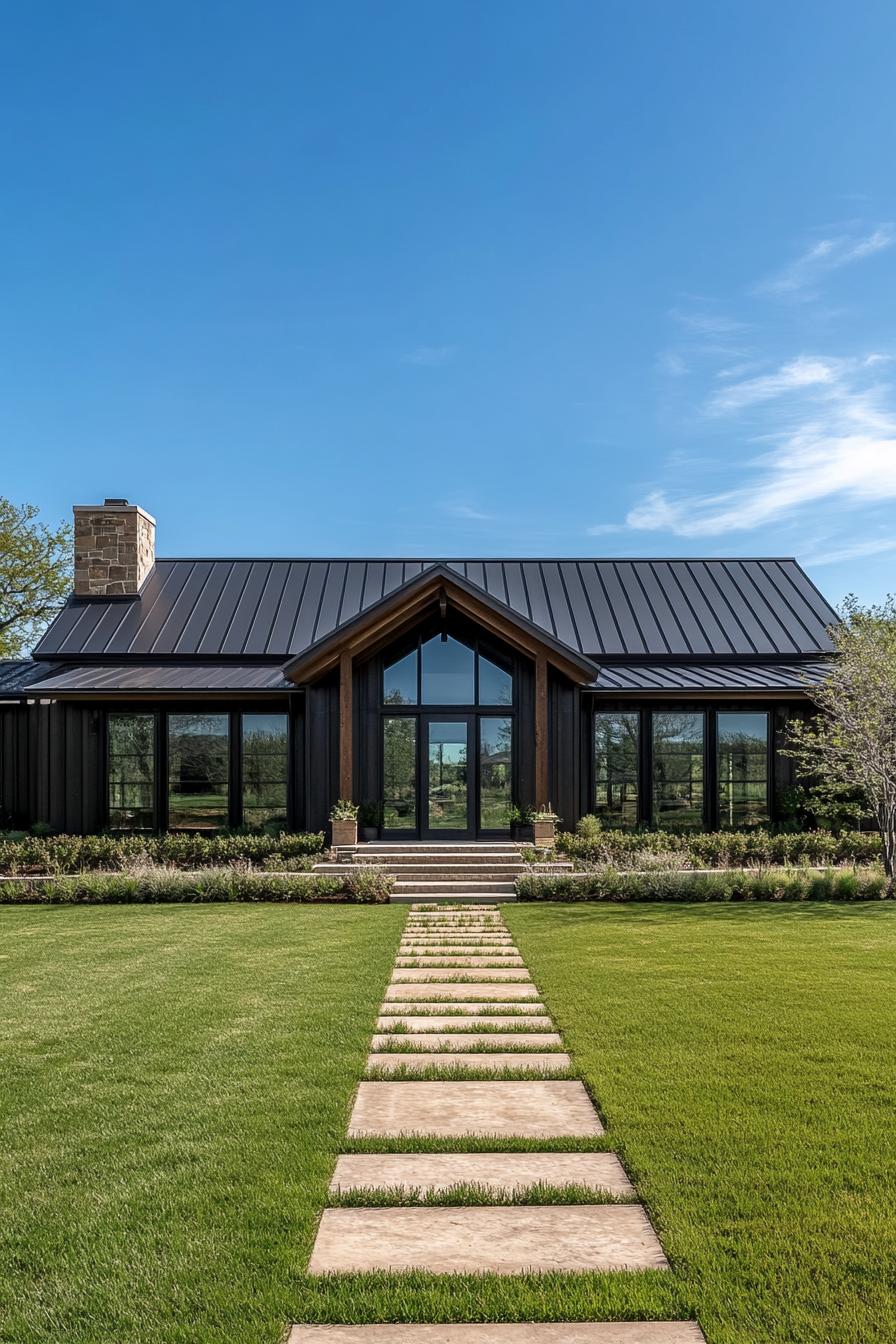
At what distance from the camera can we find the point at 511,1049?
241 inches

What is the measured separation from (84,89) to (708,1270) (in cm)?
1924

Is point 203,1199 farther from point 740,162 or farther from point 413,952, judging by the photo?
point 740,162

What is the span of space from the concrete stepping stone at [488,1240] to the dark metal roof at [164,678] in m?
13.8

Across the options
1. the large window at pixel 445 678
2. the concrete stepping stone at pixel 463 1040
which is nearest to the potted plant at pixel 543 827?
the large window at pixel 445 678

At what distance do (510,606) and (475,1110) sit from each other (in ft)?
47.9

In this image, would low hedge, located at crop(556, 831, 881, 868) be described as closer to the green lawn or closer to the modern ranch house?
the modern ranch house

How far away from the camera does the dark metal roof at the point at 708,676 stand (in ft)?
57.2

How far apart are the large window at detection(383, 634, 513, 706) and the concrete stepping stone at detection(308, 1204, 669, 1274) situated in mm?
13486

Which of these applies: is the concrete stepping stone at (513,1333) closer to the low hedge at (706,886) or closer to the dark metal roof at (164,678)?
the low hedge at (706,886)

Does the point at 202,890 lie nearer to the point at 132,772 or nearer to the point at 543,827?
the point at 132,772

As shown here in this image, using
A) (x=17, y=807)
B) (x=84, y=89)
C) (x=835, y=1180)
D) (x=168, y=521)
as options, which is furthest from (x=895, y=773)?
(x=168, y=521)

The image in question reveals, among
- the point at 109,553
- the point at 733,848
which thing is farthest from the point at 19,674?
the point at 733,848

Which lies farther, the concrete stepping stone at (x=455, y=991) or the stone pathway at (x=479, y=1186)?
the concrete stepping stone at (x=455, y=991)

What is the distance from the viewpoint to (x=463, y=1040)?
6.33 meters
